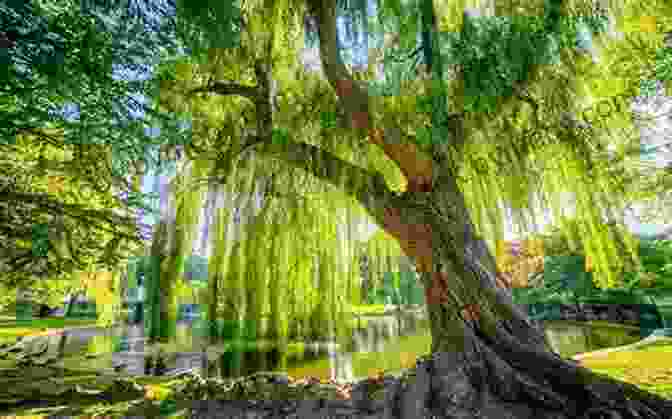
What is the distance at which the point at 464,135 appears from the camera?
2.23m

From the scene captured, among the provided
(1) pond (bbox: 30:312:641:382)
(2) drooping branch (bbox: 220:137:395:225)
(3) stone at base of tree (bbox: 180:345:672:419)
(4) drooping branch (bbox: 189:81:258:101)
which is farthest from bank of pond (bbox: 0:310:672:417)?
(4) drooping branch (bbox: 189:81:258:101)

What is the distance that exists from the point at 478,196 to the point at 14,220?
304 cm

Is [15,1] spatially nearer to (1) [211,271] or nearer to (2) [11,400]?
(1) [211,271]

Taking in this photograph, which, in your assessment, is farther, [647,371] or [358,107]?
[647,371]

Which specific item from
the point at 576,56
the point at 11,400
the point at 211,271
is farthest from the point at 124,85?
the point at 11,400

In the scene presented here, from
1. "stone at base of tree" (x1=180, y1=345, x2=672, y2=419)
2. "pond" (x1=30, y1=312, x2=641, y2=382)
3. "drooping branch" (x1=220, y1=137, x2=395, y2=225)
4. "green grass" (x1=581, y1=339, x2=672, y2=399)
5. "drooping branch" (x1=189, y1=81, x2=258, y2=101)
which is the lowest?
"pond" (x1=30, y1=312, x2=641, y2=382)

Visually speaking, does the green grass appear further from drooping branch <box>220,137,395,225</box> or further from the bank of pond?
drooping branch <box>220,137,395,225</box>

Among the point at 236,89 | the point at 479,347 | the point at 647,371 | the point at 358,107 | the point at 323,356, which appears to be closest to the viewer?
→ the point at 479,347

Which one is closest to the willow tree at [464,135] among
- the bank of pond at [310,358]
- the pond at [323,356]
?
the bank of pond at [310,358]

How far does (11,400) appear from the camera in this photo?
112 inches

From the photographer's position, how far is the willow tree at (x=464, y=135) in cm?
164

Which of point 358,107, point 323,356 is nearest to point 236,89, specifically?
point 358,107

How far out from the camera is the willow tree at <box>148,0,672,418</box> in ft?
5.37

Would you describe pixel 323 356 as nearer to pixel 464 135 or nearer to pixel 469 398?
pixel 469 398
